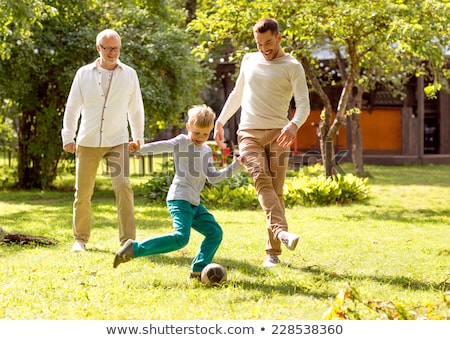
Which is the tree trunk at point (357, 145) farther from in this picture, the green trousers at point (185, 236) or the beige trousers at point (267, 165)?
the green trousers at point (185, 236)

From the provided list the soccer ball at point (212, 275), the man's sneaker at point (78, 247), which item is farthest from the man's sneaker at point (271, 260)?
the man's sneaker at point (78, 247)

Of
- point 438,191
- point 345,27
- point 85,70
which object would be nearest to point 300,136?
point 438,191

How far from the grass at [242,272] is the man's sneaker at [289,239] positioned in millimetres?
269

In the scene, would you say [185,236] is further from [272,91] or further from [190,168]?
[272,91]

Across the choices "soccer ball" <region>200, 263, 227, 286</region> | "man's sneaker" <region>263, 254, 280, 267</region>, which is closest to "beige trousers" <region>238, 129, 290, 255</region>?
"man's sneaker" <region>263, 254, 280, 267</region>

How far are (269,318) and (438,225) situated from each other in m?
5.88

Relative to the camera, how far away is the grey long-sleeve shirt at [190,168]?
5613 millimetres

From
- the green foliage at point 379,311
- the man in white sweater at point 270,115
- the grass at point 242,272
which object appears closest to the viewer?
the green foliage at point 379,311

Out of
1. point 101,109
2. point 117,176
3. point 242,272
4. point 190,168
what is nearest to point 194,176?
point 190,168

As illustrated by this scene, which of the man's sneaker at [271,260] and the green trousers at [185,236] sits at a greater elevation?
the green trousers at [185,236]

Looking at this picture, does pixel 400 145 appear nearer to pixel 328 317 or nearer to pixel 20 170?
pixel 20 170

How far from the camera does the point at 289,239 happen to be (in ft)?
18.8

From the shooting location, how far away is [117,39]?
6.84 metres

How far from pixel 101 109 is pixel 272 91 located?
179 cm
